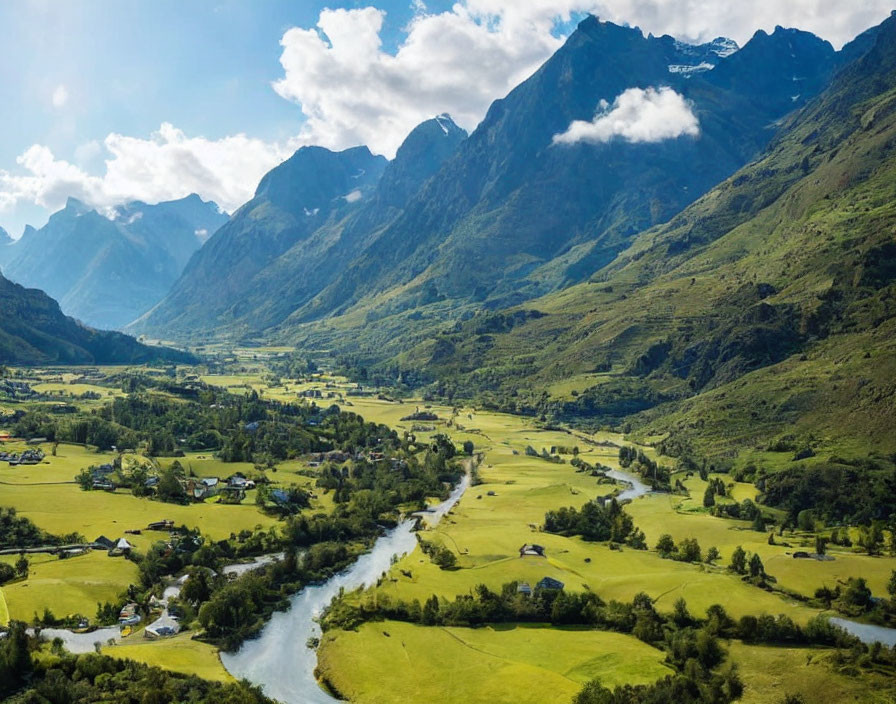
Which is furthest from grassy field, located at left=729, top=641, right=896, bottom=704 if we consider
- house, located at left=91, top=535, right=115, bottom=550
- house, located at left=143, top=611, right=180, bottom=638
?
house, located at left=91, top=535, right=115, bottom=550

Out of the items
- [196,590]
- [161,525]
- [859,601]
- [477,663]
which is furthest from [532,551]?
[161,525]

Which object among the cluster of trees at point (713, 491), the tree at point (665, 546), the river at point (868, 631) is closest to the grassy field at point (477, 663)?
the river at point (868, 631)

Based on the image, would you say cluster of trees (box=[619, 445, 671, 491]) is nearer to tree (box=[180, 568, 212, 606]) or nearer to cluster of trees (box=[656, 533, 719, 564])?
cluster of trees (box=[656, 533, 719, 564])

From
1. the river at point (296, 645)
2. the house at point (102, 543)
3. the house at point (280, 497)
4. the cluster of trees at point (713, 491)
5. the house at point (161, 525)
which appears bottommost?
A: the river at point (296, 645)

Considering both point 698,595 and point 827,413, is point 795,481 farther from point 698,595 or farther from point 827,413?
point 698,595

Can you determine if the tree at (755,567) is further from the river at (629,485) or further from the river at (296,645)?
the river at (296,645)

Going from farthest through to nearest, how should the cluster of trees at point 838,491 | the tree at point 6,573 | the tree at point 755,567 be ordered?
the cluster of trees at point 838,491, the tree at point 755,567, the tree at point 6,573
